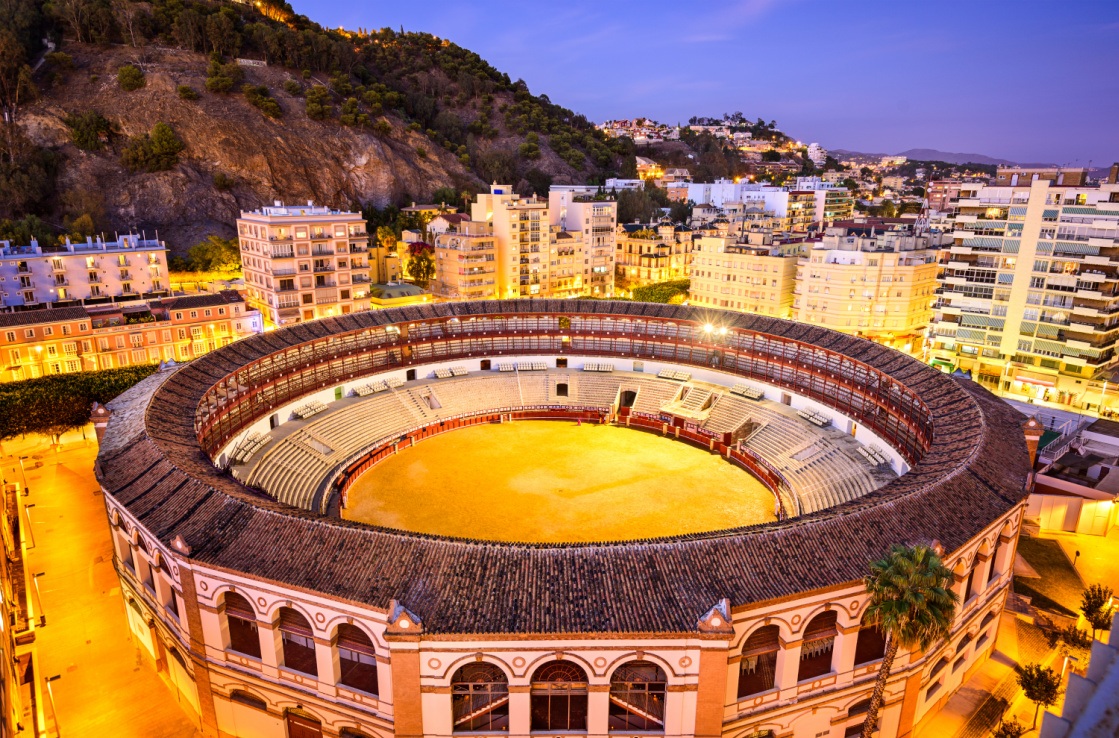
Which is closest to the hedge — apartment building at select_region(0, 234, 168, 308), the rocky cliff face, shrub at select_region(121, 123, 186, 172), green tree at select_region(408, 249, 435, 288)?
apartment building at select_region(0, 234, 168, 308)

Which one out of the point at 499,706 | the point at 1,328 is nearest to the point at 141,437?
the point at 499,706

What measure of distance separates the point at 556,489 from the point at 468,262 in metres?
46.1

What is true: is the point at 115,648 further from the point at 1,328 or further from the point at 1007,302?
the point at 1007,302

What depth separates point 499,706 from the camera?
21.0 metres

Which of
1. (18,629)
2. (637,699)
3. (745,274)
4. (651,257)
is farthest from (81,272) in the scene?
(745,274)

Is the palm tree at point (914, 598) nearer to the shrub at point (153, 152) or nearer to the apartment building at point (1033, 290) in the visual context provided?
the apartment building at point (1033, 290)

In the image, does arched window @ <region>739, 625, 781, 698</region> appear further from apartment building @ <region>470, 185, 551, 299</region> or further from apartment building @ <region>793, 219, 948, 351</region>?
apartment building @ <region>470, 185, 551, 299</region>

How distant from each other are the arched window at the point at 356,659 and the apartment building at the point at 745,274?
6289 centimetres

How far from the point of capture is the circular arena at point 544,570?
1950 cm

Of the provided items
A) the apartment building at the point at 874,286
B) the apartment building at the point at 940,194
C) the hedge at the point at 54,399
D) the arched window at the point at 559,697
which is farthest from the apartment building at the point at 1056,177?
the apartment building at the point at 940,194

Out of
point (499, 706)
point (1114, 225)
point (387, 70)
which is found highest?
point (387, 70)

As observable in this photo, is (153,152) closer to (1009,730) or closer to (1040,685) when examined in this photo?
(1009,730)

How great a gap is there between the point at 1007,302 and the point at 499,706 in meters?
63.4

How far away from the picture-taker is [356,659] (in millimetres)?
22422
